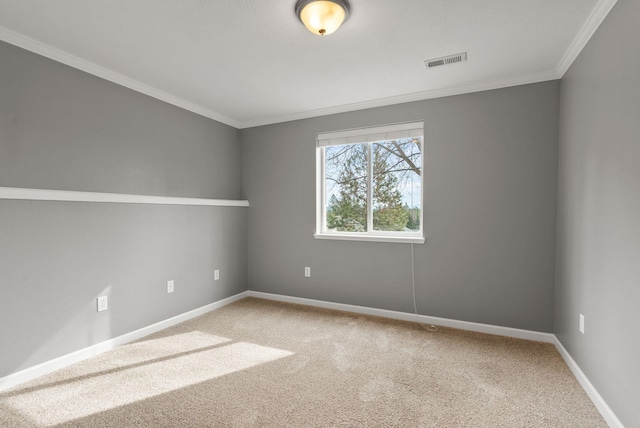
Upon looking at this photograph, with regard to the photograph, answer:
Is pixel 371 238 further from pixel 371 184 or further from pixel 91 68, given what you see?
pixel 91 68

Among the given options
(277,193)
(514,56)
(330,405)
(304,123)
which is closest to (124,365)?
(330,405)

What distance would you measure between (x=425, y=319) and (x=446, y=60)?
2.37 metres

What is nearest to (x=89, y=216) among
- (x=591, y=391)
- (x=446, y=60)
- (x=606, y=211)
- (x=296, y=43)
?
(x=296, y=43)

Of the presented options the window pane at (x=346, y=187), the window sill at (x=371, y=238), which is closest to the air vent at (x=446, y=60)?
the window pane at (x=346, y=187)

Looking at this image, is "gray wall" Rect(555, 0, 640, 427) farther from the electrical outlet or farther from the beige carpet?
the electrical outlet

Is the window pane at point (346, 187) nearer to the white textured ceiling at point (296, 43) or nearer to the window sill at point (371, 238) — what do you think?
the window sill at point (371, 238)

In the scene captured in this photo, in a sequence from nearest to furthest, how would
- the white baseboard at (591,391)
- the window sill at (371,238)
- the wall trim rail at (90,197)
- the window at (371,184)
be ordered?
the white baseboard at (591,391)
the wall trim rail at (90,197)
the window sill at (371,238)
the window at (371,184)

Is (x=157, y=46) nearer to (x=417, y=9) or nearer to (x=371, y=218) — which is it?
(x=417, y=9)

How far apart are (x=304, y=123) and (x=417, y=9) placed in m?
2.05

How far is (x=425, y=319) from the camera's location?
3.07 m

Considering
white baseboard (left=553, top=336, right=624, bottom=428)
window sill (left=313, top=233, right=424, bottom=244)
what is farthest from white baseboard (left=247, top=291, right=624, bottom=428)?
window sill (left=313, top=233, right=424, bottom=244)

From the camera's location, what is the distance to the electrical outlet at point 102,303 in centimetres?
245

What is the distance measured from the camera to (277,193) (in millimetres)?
3842

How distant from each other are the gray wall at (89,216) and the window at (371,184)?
1.38 metres
